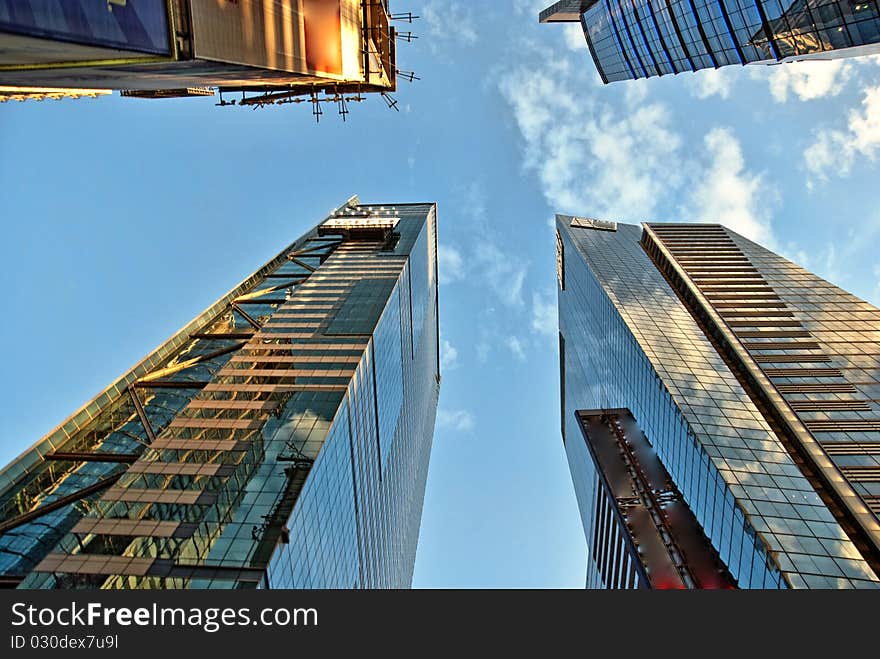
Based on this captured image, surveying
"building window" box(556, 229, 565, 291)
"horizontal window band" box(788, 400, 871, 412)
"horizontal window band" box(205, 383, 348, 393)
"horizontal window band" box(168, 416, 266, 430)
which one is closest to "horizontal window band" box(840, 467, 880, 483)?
"horizontal window band" box(788, 400, 871, 412)

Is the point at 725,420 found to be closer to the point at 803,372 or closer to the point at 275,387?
the point at 803,372

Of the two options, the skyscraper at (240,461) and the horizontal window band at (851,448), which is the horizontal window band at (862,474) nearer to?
the horizontal window band at (851,448)

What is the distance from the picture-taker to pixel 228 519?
32.1 metres

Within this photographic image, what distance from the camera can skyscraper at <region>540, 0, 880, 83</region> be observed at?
2872cm

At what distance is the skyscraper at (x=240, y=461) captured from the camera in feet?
98.2

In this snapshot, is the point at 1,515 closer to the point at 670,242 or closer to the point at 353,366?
the point at 353,366

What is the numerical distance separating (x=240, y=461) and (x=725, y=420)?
182 ft

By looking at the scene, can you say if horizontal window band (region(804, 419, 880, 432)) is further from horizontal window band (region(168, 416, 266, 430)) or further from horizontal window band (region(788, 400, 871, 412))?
horizontal window band (region(168, 416, 266, 430))

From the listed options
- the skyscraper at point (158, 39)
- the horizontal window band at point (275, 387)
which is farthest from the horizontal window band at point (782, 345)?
the skyscraper at point (158, 39)

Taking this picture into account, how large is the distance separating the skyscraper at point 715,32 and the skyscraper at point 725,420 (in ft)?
127

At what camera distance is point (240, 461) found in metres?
36.8

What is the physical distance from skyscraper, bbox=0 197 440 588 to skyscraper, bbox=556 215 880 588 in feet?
124

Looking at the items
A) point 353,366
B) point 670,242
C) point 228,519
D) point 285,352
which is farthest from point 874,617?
point 670,242

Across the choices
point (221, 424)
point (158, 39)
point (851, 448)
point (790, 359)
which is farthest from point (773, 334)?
point (158, 39)
